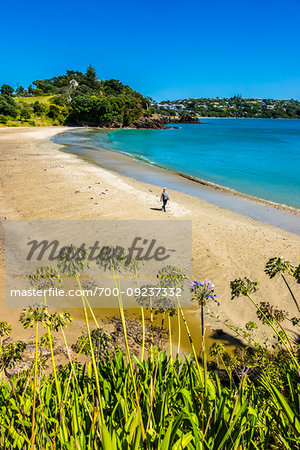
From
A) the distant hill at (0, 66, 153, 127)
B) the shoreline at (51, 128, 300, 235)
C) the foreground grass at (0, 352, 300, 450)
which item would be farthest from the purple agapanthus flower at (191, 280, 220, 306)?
the distant hill at (0, 66, 153, 127)

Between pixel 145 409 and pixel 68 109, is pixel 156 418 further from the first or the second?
pixel 68 109

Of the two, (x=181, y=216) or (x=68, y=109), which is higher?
(x=68, y=109)

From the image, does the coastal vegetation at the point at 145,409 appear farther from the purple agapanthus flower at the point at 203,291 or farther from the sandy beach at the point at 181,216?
the sandy beach at the point at 181,216

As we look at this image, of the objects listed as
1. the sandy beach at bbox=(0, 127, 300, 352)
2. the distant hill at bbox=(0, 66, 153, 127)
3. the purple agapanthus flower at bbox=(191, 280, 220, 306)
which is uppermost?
the distant hill at bbox=(0, 66, 153, 127)

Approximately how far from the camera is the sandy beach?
7.45 metres

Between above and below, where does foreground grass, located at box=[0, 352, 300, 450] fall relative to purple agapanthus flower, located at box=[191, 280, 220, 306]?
below

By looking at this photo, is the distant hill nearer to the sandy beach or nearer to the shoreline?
the shoreline

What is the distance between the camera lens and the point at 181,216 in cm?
1277

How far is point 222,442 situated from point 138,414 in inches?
27.6

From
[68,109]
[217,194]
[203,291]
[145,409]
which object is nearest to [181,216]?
[217,194]

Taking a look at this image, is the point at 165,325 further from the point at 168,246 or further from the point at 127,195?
the point at 127,195

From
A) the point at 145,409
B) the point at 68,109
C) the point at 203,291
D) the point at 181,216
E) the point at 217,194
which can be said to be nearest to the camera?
the point at 203,291

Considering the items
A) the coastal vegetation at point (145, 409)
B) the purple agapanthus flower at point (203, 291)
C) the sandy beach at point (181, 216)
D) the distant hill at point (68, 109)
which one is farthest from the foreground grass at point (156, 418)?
the distant hill at point (68, 109)

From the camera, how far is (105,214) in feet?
40.0
